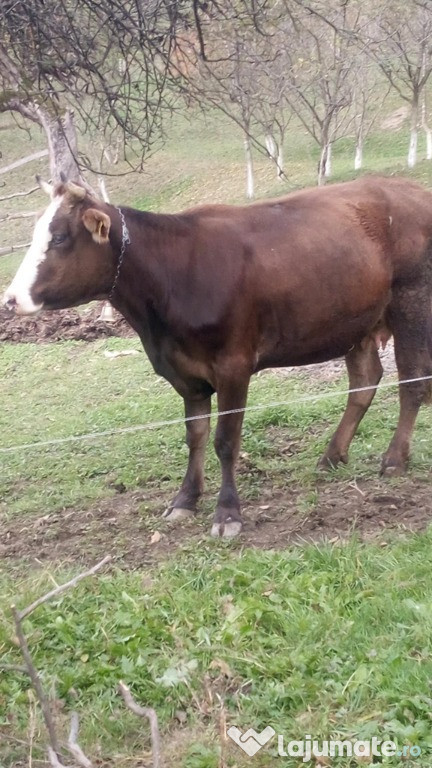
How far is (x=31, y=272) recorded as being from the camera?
4.77m

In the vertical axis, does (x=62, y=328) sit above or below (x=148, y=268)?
below

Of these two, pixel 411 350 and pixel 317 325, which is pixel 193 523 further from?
pixel 411 350

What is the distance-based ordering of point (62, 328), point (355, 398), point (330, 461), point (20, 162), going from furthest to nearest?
1. point (62, 328)
2. point (20, 162)
3. point (355, 398)
4. point (330, 461)

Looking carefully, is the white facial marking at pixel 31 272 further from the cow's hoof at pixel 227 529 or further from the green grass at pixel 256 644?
Result: the cow's hoof at pixel 227 529

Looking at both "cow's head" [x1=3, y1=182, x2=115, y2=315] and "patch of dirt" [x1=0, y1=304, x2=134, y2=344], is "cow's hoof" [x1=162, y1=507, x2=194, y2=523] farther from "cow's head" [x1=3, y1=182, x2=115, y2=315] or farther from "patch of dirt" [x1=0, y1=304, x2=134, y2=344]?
"patch of dirt" [x1=0, y1=304, x2=134, y2=344]

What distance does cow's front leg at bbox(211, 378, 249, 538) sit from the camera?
200 inches

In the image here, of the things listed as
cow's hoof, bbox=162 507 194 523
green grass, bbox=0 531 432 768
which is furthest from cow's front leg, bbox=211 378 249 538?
green grass, bbox=0 531 432 768

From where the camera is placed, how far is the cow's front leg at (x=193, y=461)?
18.0 feet

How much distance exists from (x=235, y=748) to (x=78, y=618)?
121cm

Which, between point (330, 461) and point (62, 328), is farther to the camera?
point (62, 328)


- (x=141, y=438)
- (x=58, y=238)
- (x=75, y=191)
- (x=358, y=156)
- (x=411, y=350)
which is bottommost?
(x=358, y=156)

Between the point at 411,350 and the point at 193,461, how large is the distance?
75.7 inches

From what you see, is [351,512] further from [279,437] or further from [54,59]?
[54,59]

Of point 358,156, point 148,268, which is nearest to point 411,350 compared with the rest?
point 148,268
